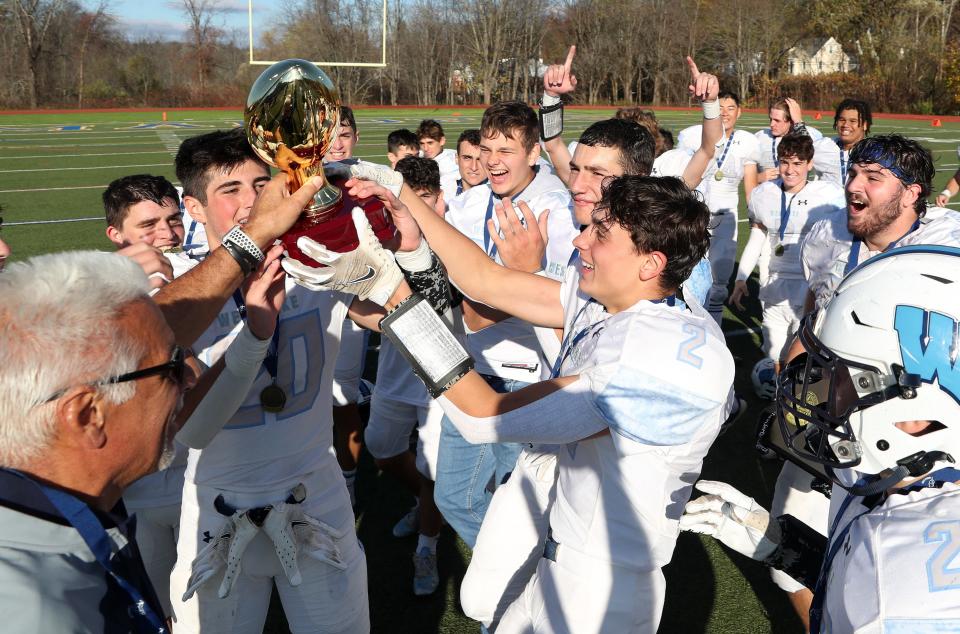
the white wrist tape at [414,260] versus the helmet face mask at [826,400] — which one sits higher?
the white wrist tape at [414,260]

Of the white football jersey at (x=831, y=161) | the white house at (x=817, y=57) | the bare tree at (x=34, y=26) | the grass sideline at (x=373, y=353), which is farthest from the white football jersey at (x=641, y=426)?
the white house at (x=817, y=57)

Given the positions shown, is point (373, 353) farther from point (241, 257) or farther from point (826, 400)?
point (826, 400)

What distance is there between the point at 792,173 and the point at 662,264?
17.6 ft

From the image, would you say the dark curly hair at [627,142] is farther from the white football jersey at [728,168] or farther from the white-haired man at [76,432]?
the white football jersey at [728,168]

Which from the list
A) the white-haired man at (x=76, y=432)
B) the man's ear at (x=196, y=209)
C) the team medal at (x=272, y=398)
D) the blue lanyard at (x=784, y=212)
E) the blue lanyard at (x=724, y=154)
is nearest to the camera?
the white-haired man at (x=76, y=432)

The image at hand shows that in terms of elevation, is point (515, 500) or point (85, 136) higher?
point (85, 136)

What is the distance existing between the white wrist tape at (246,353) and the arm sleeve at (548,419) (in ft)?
2.03

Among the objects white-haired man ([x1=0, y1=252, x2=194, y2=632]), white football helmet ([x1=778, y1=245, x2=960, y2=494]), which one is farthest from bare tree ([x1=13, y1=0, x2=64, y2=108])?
white football helmet ([x1=778, y1=245, x2=960, y2=494])

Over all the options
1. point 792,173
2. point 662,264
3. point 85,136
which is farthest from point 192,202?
point 85,136

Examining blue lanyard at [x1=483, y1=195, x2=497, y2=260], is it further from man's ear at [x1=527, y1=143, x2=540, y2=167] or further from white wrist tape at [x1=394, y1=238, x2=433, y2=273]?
white wrist tape at [x1=394, y1=238, x2=433, y2=273]

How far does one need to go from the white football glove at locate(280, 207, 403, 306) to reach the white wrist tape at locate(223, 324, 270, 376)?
0.32 meters

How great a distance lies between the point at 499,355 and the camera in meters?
4.32

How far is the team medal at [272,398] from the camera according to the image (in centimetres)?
283

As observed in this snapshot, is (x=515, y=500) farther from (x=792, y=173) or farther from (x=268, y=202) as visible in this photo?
(x=792, y=173)
